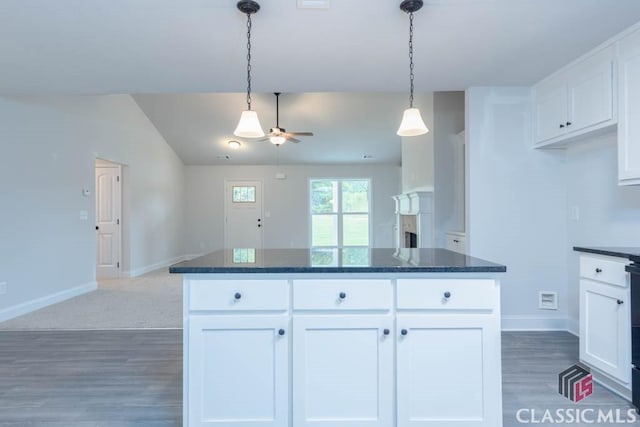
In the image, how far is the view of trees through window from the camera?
870cm

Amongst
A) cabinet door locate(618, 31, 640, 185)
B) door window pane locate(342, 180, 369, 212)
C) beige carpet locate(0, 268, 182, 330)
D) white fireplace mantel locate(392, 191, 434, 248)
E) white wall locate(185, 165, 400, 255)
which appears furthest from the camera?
door window pane locate(342, 180, 369, 212)

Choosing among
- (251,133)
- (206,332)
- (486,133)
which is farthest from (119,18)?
(486,133)

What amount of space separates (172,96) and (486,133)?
16.7 ft

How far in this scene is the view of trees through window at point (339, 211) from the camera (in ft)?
28.6

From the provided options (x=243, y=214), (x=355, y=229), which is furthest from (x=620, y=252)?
(x=243, y=214)

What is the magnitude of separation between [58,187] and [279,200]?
475 centimetres

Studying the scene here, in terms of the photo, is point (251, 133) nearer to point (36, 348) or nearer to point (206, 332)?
point (206, 332)

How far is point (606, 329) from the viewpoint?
226cm

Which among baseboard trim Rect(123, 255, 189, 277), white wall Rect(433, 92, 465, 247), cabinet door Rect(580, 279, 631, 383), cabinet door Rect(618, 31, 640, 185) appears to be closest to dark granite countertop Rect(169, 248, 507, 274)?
cabinet door Rect(580, 279, 631, 383)

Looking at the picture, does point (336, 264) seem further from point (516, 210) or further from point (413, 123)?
point (516, 210)

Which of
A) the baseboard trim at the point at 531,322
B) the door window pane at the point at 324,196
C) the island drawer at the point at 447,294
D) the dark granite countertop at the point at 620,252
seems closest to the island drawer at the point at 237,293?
the island drawer at the point at 447,294

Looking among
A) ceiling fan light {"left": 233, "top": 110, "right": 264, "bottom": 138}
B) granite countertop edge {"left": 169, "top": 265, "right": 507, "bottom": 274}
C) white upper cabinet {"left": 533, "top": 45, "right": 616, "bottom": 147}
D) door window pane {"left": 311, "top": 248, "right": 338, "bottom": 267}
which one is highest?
white upper cabinet {"left": 533, "top": 45, "right": 616, "bottom": 147}

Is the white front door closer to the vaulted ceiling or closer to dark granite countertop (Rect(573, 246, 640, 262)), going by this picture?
the vaulted ceiling

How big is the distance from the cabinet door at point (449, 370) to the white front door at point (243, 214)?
23.8 ft
